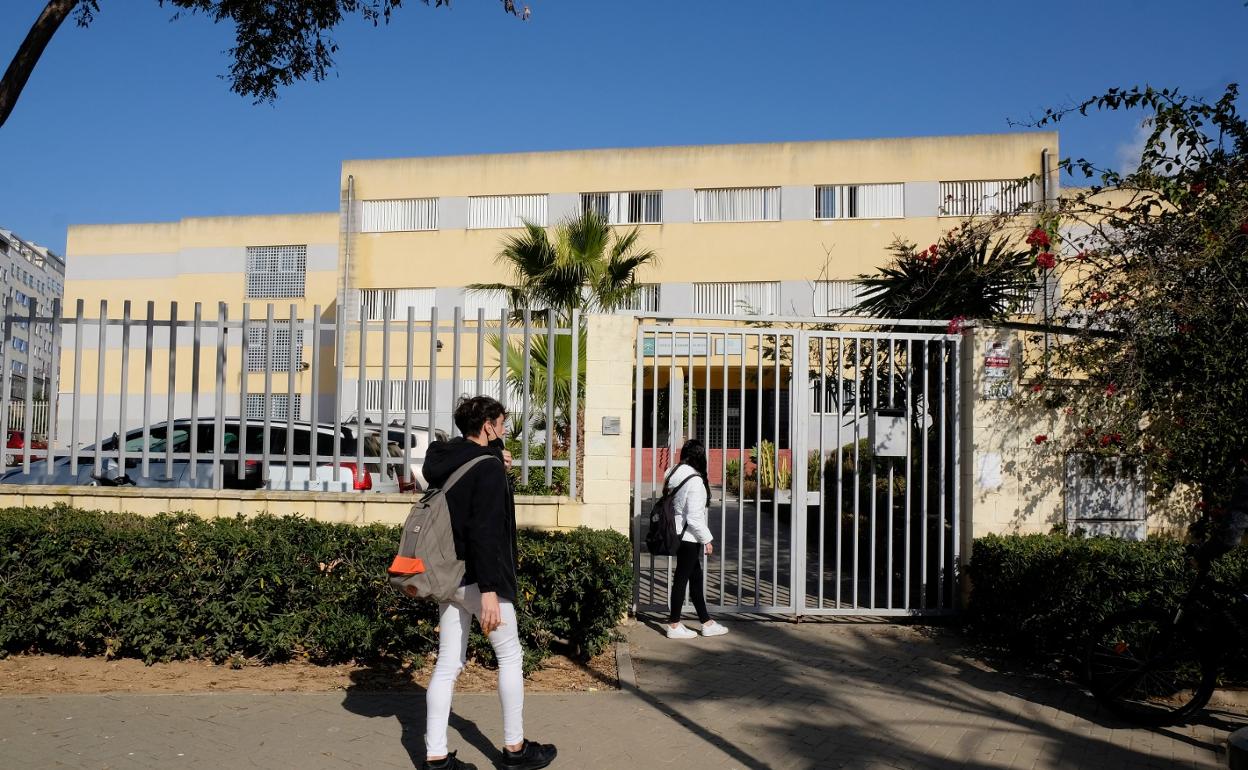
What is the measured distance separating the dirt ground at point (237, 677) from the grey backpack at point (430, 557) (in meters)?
1.84

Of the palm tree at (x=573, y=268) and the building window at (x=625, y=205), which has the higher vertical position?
the building window at (x=625, y=205)

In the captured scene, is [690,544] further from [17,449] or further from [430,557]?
[17,449]

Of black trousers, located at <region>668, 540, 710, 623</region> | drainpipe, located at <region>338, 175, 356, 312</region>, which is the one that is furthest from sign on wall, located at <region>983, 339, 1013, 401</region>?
drainpipe, located at <region>338, 175, 356, 312</region>

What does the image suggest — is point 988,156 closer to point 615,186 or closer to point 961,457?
point 615,186

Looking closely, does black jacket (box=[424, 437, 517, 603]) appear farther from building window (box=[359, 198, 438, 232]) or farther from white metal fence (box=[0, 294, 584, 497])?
building window (box=[359, 198, 438, 232])

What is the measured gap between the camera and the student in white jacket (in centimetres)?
762

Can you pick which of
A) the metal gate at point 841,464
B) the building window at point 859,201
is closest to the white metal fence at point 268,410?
the metal gate at point 841,464

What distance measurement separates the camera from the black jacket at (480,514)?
14.2 ft

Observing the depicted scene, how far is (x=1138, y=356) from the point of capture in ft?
24.5

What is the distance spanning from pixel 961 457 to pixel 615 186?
2174cm

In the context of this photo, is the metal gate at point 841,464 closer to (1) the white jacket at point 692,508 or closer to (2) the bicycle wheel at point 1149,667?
(1) the white jacket at point 692,508

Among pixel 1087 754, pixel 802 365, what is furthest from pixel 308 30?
pixel 1087 754

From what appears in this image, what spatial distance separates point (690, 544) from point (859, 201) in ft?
72.5

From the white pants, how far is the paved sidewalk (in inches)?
17.7
